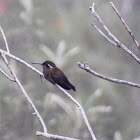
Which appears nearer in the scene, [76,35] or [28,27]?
[28,27]

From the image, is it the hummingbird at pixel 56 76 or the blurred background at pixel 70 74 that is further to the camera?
the blurred background at pixel 70 74

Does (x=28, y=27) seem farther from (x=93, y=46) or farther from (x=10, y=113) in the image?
(x=93, y=46)

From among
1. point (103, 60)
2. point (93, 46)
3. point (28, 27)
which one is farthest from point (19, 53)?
point (93, 46)

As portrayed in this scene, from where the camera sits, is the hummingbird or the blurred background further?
the blurred background

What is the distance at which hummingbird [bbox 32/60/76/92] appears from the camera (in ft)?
9.14

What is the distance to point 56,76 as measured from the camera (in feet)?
9.62

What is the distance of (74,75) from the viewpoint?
5070mm

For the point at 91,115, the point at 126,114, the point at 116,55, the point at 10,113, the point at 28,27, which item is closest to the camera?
the point at 91,115

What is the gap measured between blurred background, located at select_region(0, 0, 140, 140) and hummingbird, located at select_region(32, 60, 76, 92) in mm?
1294

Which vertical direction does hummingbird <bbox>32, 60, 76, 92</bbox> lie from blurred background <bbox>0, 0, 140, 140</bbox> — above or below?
below

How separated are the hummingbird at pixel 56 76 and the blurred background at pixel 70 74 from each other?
1294mm

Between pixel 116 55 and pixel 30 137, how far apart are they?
8.41ft

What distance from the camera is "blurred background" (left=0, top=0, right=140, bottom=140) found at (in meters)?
4.60

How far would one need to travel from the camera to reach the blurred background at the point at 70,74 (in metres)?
4.60
